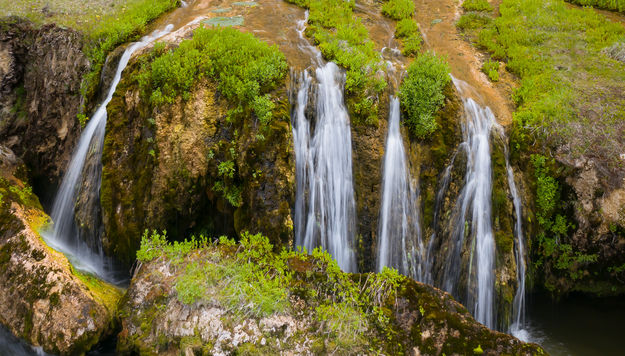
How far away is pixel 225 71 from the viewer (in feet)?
27.6

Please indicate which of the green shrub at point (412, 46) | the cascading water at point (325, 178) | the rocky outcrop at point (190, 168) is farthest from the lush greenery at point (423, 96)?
the rocky outcrop at point (190, 168)

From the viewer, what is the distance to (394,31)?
38.8 ft

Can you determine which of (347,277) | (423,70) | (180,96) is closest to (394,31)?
(423,70)

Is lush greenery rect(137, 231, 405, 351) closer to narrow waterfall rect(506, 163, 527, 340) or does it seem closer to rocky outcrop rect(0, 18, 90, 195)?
narrow waterfall rect(506, 163, 527, 340)

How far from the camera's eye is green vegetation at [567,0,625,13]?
13.0m

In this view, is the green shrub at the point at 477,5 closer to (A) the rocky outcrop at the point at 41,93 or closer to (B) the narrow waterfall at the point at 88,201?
(B) the narrow waterfall at the point at 88,201

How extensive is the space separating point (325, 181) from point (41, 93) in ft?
30.8

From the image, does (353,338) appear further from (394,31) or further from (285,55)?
(394,31)

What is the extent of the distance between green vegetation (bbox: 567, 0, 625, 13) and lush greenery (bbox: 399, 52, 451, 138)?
27.7 ft

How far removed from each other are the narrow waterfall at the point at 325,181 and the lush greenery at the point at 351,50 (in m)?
0.50

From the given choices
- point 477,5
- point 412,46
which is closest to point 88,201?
point 412,46

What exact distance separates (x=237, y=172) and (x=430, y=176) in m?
4.06

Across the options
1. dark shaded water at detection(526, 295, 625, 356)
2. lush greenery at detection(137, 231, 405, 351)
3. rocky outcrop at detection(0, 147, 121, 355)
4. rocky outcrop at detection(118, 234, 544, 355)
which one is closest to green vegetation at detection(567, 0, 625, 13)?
→ dark shaded water at detection(526, 295, 625, 356)

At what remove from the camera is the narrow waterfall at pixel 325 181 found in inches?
316
